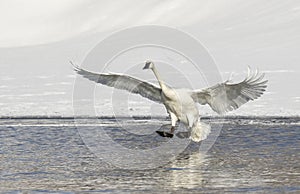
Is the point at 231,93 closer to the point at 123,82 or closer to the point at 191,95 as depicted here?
the point at 191,95

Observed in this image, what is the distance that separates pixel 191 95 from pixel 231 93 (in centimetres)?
81

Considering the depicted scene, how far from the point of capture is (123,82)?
1557 cm

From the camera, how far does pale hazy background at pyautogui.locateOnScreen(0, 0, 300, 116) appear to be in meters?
25.8

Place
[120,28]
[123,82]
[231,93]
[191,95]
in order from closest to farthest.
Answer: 1. [231,93]
2. [191,95]
3. [123,82]
4. [120,28]

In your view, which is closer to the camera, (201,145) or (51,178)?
(51,178)

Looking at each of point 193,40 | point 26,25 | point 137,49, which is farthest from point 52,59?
point 26,25

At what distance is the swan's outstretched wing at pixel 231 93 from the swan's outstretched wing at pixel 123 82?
0.95m

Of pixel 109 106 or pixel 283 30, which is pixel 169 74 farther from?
pixel 283 30

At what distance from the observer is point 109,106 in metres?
24.8

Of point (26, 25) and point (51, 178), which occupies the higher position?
point (26, 25)

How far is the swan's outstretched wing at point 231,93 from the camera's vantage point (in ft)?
49.0

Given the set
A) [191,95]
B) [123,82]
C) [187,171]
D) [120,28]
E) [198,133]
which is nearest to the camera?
[187,171]

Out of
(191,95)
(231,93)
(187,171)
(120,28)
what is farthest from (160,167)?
(120,28)

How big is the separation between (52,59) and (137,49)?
4.06 metres
